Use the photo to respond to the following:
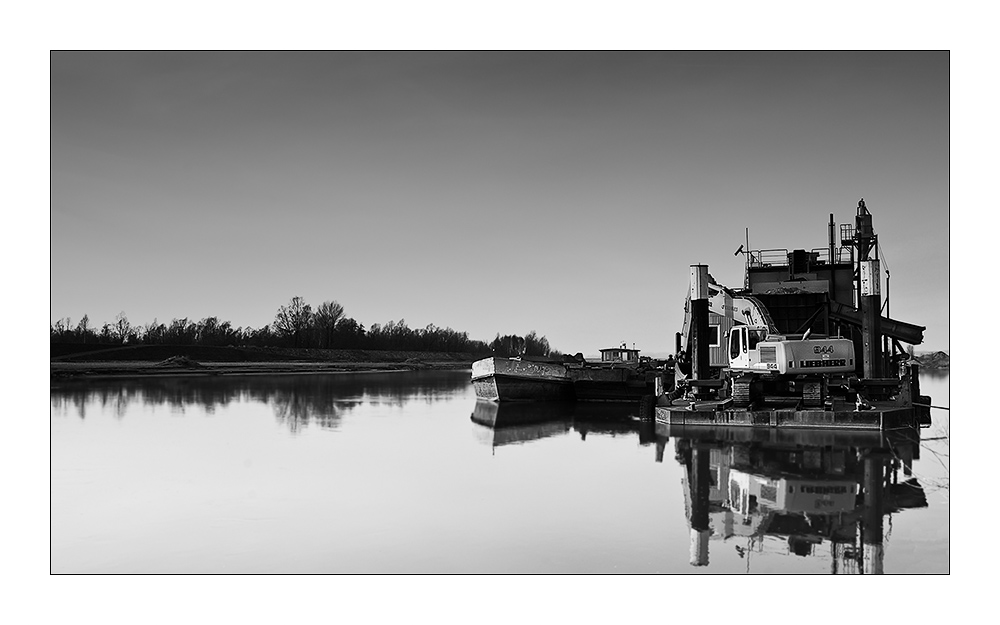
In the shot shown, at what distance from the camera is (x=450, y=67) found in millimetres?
9320

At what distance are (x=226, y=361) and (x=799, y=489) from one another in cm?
3952

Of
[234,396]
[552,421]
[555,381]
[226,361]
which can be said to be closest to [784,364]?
[552,421]

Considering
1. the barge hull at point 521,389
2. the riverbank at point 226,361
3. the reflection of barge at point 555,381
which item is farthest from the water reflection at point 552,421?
the riverbank at point 226,361

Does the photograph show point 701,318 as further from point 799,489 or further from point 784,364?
point 799,489

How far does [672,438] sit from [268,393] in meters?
19.0

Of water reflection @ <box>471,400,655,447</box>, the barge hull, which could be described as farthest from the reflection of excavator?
the barge hull

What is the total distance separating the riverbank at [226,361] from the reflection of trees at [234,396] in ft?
2.13

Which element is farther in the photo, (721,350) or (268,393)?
(268,393)

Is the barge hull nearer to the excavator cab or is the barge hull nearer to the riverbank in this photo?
the excavator cab

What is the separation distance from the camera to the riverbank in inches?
956

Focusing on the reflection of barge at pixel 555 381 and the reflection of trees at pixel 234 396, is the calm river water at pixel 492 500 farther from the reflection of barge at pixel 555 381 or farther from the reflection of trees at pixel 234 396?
the reflection of barge at pixel 555 381

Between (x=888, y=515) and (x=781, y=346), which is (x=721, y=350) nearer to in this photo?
(x=781, y=346)

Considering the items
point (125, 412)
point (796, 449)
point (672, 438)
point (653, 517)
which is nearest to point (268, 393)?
point (125, 412)

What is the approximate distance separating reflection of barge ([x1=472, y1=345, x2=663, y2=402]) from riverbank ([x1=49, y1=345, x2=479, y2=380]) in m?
11.9
